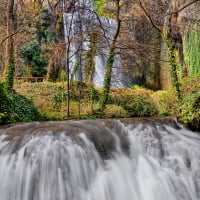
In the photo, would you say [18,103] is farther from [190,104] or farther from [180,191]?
[180,191]

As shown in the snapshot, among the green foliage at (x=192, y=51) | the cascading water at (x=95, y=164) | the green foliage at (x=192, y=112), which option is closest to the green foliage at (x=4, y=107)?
the cascading water at (x=95, y=164)

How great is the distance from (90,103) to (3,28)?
26.2 feet

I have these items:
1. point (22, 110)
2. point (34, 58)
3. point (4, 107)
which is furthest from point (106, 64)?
point (34, 58)

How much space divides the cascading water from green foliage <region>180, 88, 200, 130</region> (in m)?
0.56

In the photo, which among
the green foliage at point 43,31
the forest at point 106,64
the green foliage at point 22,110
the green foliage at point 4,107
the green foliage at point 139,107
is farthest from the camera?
the green foliage at point 43,31

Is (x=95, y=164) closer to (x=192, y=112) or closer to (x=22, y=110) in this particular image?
(x=192, y=112)

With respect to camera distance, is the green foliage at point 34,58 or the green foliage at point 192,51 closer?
the green foliage at point 192,51

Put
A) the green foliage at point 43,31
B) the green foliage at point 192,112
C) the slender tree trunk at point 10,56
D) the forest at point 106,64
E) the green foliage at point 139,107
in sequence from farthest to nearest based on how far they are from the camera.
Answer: the green foliage at point 43,31, the green foliage at point 139,107, the slender tree trunk at point 10,56, the forest at point 106,64, the green foliage at point 192,112

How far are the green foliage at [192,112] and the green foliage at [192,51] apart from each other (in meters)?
8.30

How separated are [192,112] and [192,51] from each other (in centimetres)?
936

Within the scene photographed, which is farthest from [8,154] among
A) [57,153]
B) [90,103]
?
[90,103]

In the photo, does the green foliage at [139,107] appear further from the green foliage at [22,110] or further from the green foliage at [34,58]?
the green foliage at [34,58]

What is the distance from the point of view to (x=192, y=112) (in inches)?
327

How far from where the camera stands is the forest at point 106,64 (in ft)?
35.2
